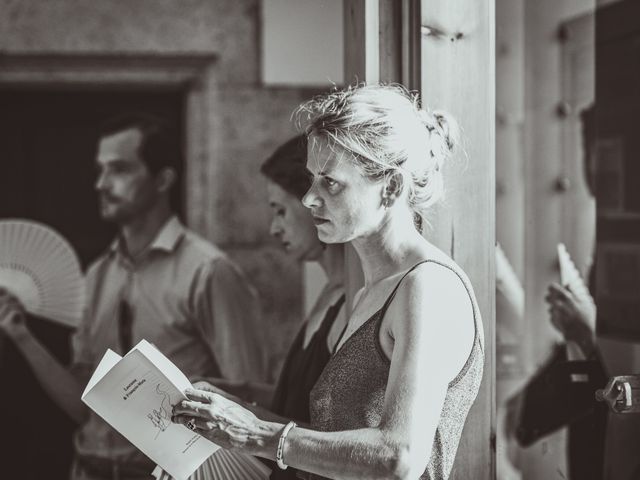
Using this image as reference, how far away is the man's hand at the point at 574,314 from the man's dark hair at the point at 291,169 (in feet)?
2.74

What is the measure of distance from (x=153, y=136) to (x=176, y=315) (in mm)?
894

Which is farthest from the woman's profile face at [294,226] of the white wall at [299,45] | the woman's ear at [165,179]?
the woman's ear at [165,179]

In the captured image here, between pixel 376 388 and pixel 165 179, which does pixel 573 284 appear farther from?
pixel 165 179

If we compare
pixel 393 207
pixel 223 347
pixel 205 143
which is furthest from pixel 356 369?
pixel 205 143

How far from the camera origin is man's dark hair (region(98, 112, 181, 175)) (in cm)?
392

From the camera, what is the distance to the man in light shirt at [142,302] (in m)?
3.47

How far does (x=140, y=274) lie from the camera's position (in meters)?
3.72

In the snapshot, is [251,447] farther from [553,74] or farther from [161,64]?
[553,74]

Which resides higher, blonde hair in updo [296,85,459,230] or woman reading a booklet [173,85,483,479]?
blonde hair in updo [296,85,459,230]

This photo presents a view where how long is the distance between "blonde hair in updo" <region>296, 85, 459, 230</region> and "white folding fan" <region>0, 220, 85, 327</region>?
6.42 ft

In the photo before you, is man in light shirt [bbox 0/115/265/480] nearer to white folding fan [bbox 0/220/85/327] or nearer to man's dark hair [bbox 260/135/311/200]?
white folding fan [bbox 0/220/85/327]

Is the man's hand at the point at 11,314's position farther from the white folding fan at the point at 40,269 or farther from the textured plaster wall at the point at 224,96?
the textured plaster wall at the point at 224,96

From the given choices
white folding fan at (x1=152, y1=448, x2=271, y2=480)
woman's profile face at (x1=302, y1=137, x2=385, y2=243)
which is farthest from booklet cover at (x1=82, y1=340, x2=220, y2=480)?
woman's profile face at (x1=302, y1=137, x2=385, y2=243)

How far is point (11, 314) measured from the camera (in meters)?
3.52
